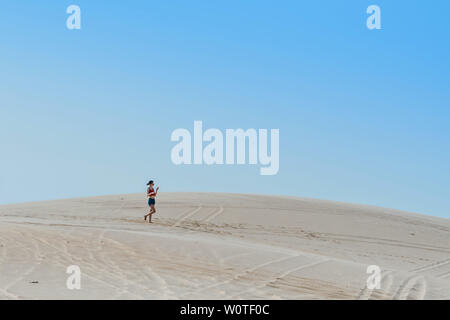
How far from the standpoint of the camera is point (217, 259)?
13.6 m

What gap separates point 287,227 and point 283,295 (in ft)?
51.1

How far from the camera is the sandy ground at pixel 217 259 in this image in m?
10.1

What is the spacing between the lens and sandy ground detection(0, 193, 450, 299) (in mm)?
10119

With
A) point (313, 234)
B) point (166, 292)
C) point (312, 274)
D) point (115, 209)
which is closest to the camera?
point (166, 292)

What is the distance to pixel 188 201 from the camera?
32.8m
